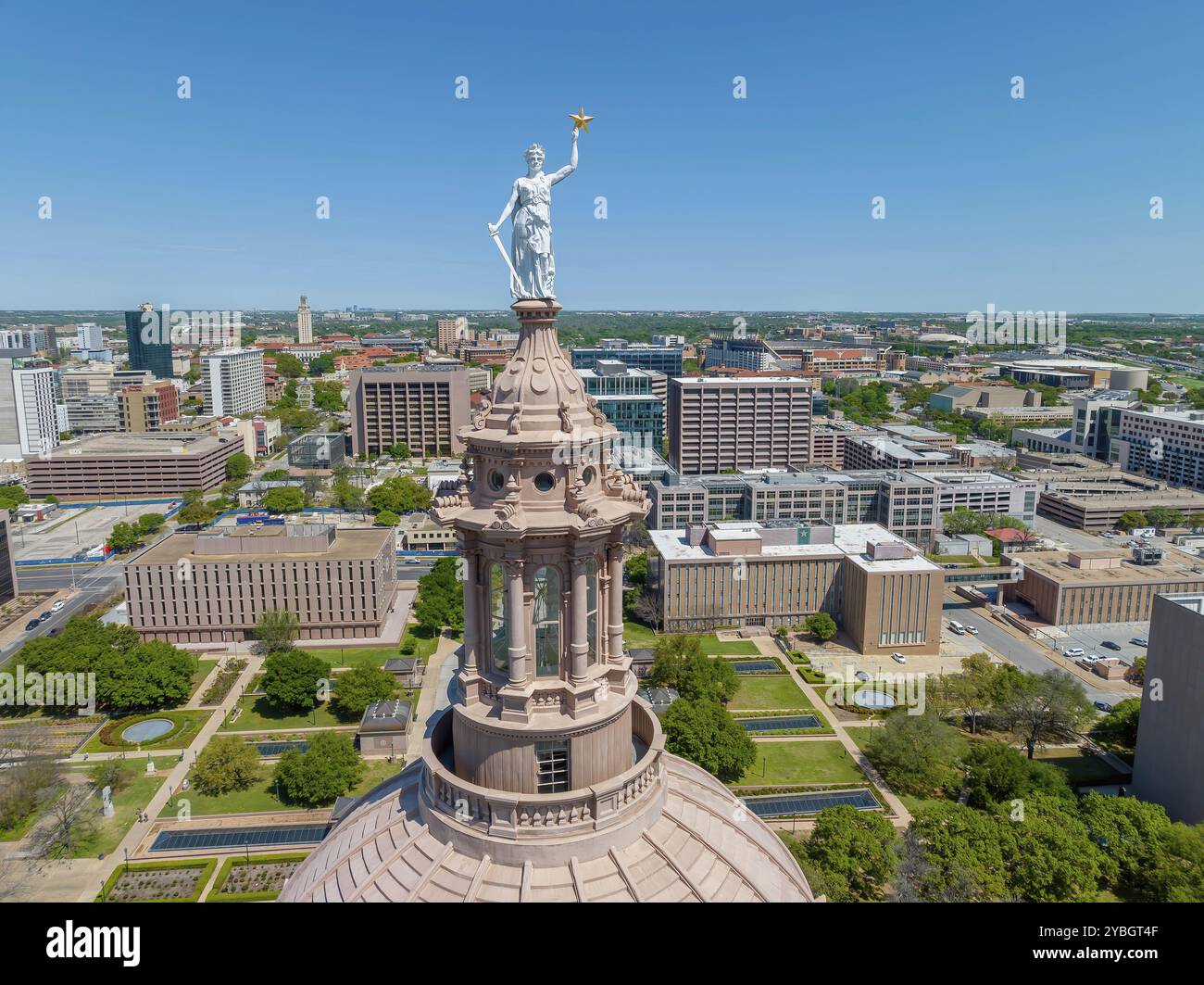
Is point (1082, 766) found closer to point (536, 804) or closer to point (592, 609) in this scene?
point (592, 609)

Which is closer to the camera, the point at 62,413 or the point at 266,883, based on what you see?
the point at 266,883

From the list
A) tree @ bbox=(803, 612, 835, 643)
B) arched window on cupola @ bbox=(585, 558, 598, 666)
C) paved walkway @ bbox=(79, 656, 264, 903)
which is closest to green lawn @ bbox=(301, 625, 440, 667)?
paved walkway @ bbox=(79, 656, 264, 903)

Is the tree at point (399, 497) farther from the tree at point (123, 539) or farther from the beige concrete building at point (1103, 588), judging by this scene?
the beige concrete building at point (1103, 588)

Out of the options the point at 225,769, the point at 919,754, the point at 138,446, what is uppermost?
the point at 138,446

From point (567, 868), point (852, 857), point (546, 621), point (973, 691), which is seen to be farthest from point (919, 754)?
point (546, 621)

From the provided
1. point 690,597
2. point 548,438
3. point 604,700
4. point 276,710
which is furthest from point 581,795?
point 690,597
